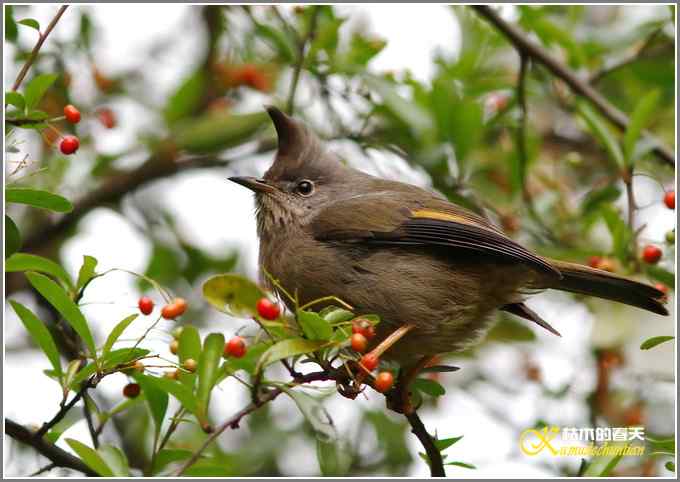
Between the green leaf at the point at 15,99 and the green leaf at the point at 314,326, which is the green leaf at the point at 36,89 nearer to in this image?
the green leaf at the point at 15,99

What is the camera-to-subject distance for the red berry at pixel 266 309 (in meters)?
2.82

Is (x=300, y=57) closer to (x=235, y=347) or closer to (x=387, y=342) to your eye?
(x=387, y=342)

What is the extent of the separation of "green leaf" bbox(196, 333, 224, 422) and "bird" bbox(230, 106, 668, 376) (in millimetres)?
1047

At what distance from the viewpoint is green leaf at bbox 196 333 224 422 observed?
9.43 feet

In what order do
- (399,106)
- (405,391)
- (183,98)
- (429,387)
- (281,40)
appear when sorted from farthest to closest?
(183,98), (281,40), (399,106), (405,391), (429,387)

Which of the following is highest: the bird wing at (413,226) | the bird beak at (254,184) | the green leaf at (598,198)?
the green leaf at (598,198)

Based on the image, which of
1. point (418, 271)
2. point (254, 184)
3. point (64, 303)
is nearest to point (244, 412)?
point (64, 303)

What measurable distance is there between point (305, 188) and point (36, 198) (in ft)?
6.62

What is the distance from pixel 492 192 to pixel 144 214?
2.38 meters

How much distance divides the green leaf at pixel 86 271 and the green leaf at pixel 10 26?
5.60ft

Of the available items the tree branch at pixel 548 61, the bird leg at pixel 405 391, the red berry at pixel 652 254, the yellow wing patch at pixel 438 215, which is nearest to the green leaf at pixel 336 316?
the bird leg at pixel 405 391

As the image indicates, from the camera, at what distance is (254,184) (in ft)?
15.0

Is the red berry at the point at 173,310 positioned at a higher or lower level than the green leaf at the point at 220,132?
lower

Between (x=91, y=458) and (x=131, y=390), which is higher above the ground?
(x=131, y=390)
